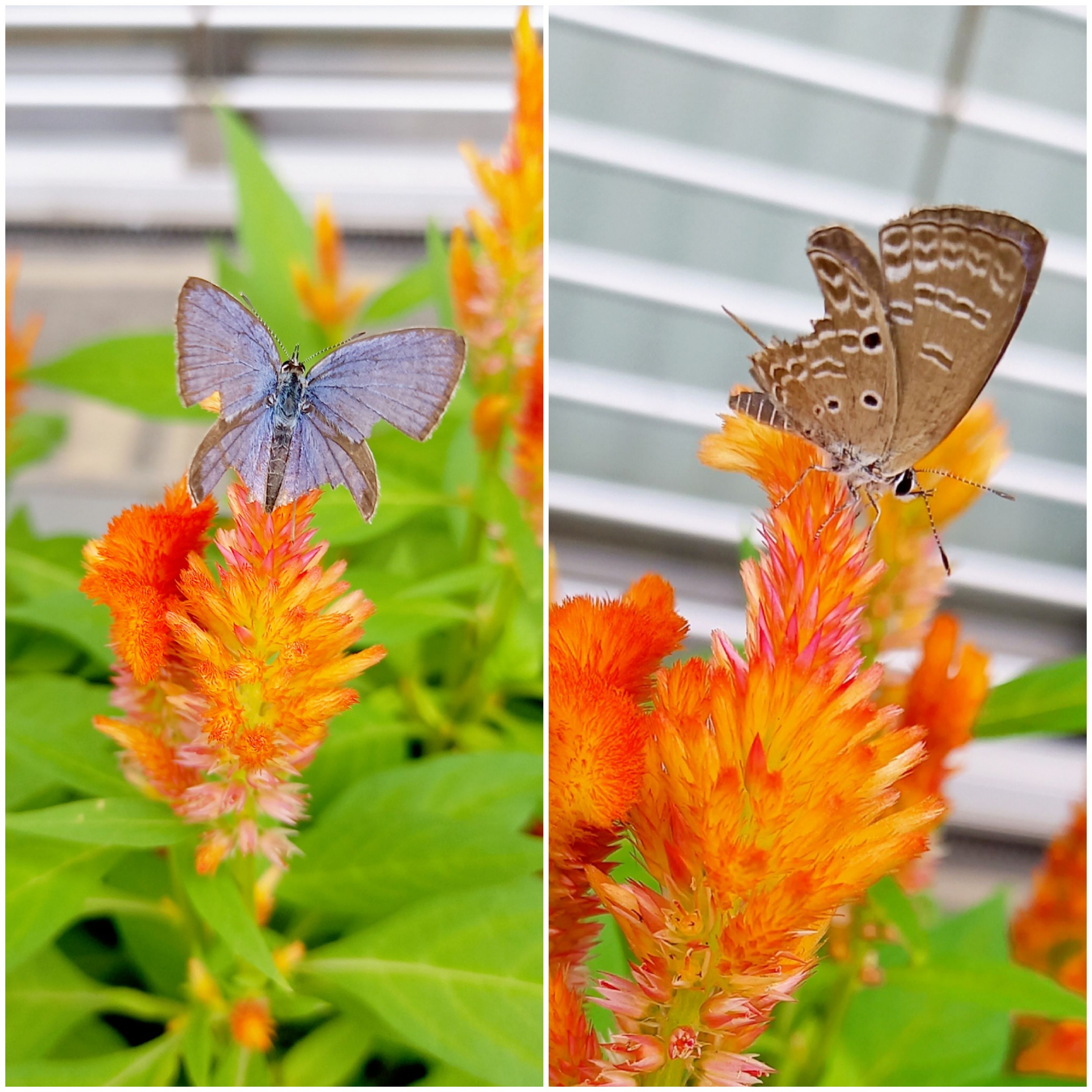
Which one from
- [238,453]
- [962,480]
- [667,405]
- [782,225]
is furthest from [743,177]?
[238,453]

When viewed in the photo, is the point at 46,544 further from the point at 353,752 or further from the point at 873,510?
the point at 873,510

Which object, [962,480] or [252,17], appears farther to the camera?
[252,17]

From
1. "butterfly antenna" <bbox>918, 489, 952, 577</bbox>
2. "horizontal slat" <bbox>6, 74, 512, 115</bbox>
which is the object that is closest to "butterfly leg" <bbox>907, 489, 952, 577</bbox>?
"butterfly antenna" <bbox>918, 489, 952, 577</bbox>

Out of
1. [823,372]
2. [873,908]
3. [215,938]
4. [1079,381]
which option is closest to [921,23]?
[1079,381]

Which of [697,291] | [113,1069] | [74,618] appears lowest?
[113,1069]

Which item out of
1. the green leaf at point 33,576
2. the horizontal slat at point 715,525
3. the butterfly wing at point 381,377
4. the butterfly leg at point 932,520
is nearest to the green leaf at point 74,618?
the green leaf at point 33,576

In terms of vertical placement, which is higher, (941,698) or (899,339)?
(899,339)

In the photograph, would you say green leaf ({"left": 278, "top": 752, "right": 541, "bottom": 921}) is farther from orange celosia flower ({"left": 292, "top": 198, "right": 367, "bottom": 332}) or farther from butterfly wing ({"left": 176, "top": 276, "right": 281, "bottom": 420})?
orange celosia flower ({"left": 292, "top": 198, "right": 367, "bottom": 332})
